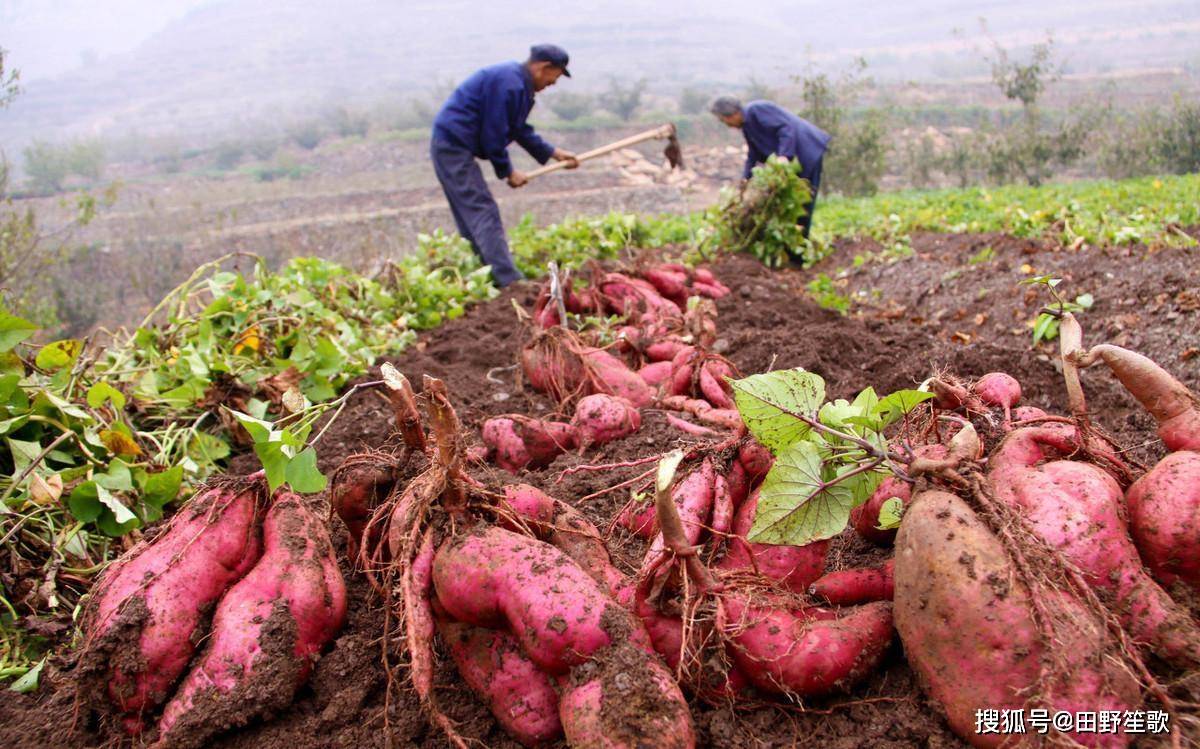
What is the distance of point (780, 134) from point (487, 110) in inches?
131

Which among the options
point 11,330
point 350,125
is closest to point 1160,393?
point 11,330

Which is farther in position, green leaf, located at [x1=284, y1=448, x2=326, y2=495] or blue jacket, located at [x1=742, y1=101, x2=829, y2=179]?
blue jacket, located at [x1=742, y1=101, x2=829, y2=179]

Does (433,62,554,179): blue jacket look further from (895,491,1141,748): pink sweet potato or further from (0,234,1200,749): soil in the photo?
(895,491,1141,748): pink sweet potato

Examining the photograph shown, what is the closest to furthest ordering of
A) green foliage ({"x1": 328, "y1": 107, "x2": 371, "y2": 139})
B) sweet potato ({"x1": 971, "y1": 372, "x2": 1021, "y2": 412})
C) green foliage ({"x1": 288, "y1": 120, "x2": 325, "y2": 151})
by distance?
sweet potato ({"x1": 971, "y1": 372, "x2": 1021, "y2": 412})
green foliage ({"x1": 288, "y1": 120, "x2": 325, "y2": 151})
green foliage ({"x1": 328, "y1": 107, "x2": 371, "y2": 139})

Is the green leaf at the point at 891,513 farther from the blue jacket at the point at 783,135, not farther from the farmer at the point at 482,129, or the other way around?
the blue jacket at the point at 783,135

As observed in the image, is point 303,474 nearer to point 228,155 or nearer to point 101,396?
point 101,396

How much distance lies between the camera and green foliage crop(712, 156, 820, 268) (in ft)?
23.8

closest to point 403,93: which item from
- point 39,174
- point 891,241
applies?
point 39,174

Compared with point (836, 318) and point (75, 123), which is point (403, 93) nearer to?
point (75, 123)

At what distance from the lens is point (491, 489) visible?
1.87m

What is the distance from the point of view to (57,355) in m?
2.60

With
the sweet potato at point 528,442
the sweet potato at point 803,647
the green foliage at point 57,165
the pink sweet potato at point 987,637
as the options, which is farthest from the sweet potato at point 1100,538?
the green foliage at point 57,165

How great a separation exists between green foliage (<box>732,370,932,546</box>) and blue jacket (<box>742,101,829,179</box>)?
689 centimetres

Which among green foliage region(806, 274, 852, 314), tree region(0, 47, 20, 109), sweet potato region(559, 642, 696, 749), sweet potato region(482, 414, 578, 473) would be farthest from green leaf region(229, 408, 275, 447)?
tree region(0, 47, 20, 109)
